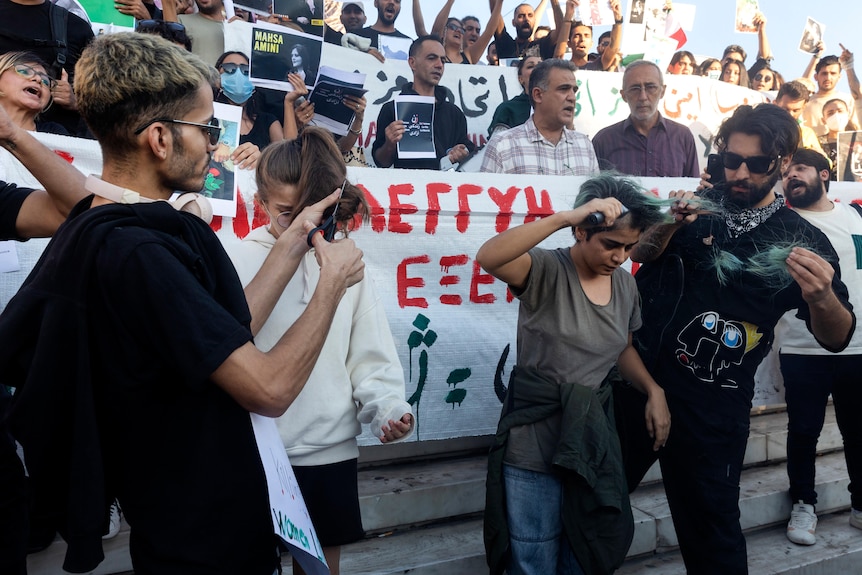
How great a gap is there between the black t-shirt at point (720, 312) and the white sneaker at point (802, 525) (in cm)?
153

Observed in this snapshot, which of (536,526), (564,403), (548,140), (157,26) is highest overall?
(157,26)

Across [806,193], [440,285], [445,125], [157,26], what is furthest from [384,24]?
[806,193]

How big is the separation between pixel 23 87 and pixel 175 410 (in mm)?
2173

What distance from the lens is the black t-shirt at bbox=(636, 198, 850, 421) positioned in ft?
8.64

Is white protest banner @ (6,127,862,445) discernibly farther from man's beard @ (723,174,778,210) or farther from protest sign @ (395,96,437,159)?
man's beard @ (723,174,778,210)

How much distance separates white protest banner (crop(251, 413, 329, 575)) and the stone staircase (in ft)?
4.72

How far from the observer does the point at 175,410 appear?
132 cm

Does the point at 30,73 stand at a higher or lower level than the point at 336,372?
higher

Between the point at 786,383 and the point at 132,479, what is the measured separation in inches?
142

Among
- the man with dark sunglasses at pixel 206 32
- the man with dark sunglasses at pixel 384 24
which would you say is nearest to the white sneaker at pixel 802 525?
the man with dark sunglasses at pixel 206 32

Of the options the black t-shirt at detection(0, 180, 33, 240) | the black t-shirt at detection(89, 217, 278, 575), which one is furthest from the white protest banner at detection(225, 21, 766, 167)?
the black t-shirt at detection(89, 217, 278, 575)

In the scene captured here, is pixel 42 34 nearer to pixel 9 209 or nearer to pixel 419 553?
pixel 9 209

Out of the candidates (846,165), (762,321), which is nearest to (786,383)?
(762,321)

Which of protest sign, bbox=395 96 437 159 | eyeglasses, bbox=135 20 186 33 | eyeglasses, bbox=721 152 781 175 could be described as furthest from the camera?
protest sign, bbox=395 96 437 159
